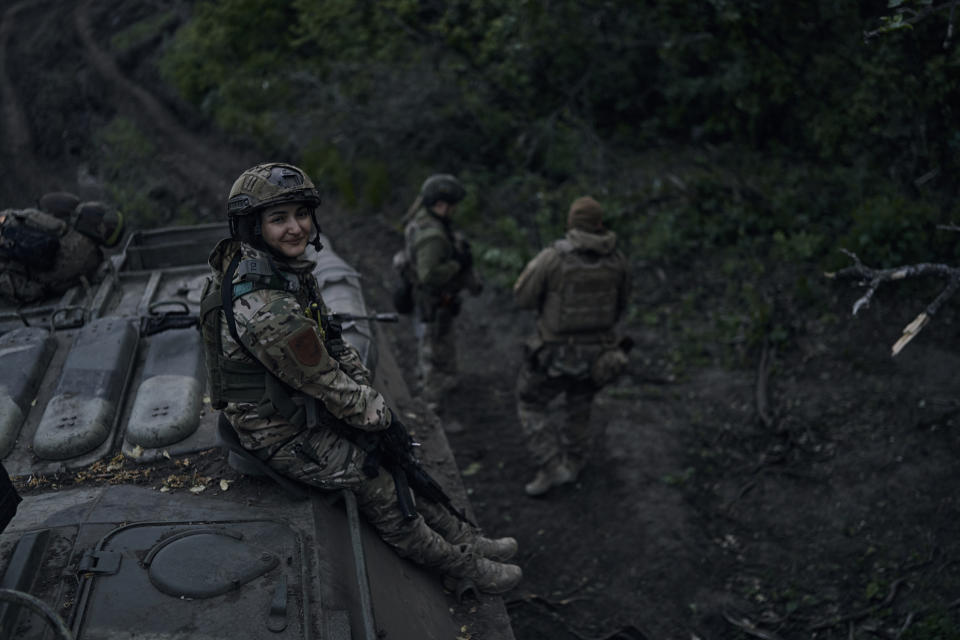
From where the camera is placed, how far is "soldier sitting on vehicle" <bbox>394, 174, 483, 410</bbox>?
267 inches

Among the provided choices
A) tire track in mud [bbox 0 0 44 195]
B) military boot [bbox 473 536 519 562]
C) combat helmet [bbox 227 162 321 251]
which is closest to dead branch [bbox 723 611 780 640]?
military boot [bbox 473 536 519 562]

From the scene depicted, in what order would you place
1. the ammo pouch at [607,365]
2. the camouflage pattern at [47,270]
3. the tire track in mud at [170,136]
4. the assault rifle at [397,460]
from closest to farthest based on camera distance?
Result: the assault rifle at [397,460], the camouflage pattern at [47,270], the ammo pouch at [607,365], the tire track in mud at [170,136]

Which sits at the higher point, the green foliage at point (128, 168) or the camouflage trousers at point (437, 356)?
the camouflage trousers at point (437, 356)

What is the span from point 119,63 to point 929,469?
18.4m

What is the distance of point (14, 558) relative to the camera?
10.5ft

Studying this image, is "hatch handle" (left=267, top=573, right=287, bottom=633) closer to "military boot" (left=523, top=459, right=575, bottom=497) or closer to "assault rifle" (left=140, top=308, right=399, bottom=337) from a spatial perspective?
"assault rifle" (left=140, top=308, right=399, bottom=337)

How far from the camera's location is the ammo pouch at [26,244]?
17.5 feet

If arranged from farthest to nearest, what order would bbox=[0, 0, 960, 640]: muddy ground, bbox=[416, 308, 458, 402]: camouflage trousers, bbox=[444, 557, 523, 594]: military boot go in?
bbox=[416, 308, 458, 402]: camouflage trousers < bbox=[0, 0, 960, 640]: muddy ground < bbox=[444, 557, 523, 594]: military boot

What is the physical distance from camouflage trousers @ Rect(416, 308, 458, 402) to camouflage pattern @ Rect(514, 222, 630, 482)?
4.05 ft

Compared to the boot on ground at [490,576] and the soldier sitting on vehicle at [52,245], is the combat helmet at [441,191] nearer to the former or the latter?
the soldier sitting on vehicle at [52,245]

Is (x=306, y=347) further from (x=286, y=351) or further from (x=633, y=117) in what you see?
(x=633, y=117)

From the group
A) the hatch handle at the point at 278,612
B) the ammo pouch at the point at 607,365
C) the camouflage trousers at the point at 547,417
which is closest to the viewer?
the hatch handle at the point at 278,612

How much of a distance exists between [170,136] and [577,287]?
41.0 ft

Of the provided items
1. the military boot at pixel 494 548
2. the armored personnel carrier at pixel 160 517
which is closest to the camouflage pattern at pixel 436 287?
the armored personnel carrier at pixel 160 517
